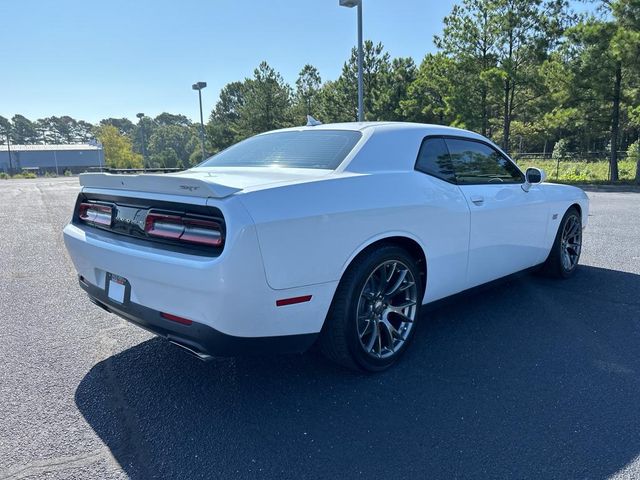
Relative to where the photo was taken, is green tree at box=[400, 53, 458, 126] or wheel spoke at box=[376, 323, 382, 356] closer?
wheel spoke at box=[376, 323, 382, 356]

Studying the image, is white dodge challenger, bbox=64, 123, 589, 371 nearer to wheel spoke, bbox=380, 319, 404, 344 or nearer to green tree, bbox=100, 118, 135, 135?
wheel spoke, bbox=380, 319, 404, 344

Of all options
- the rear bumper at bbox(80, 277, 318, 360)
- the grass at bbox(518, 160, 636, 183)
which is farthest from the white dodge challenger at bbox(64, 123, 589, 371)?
the grass at bbox(518, 160, 636, 183)

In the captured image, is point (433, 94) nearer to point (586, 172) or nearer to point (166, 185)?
point (586, 172)

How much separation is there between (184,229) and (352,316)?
103cm

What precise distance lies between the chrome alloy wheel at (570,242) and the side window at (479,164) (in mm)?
1036

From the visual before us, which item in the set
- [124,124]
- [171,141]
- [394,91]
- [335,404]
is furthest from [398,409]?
[124,124]

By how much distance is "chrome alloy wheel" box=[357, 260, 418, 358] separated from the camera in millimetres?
2770

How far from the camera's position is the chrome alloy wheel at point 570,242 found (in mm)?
4703

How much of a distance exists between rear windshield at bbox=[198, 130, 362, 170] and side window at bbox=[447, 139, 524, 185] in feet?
2.85

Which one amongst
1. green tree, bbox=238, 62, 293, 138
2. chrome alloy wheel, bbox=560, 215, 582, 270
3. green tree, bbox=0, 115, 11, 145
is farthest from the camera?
green tree, bbox=0, 115, 11, 145

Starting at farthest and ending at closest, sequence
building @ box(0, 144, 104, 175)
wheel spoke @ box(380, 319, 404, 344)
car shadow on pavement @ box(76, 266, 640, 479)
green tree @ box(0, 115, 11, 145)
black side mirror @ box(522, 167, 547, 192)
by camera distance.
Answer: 1. green tree @ box(0, 115, 11, 145)
2. building @ box(0, 144, 104, 175)
3. black side mirror @ box(522, 167, 547, 192)
4. wheel spoke @ box(380, 319, 404, 344)
5. car shadow on pavement @ box(76, 266, 640, 479)

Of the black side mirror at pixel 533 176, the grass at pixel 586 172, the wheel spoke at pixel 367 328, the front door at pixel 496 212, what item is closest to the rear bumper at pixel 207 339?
the wheel spoke at pixel 367 328

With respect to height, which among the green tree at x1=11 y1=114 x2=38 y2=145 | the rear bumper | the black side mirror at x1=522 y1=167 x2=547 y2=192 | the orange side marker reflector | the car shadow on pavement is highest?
the green tree at x1=11 y1=114 x2=38 y2=145

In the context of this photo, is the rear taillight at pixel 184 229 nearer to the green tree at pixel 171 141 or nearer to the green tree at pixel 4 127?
the green tree at pixel 171 141
